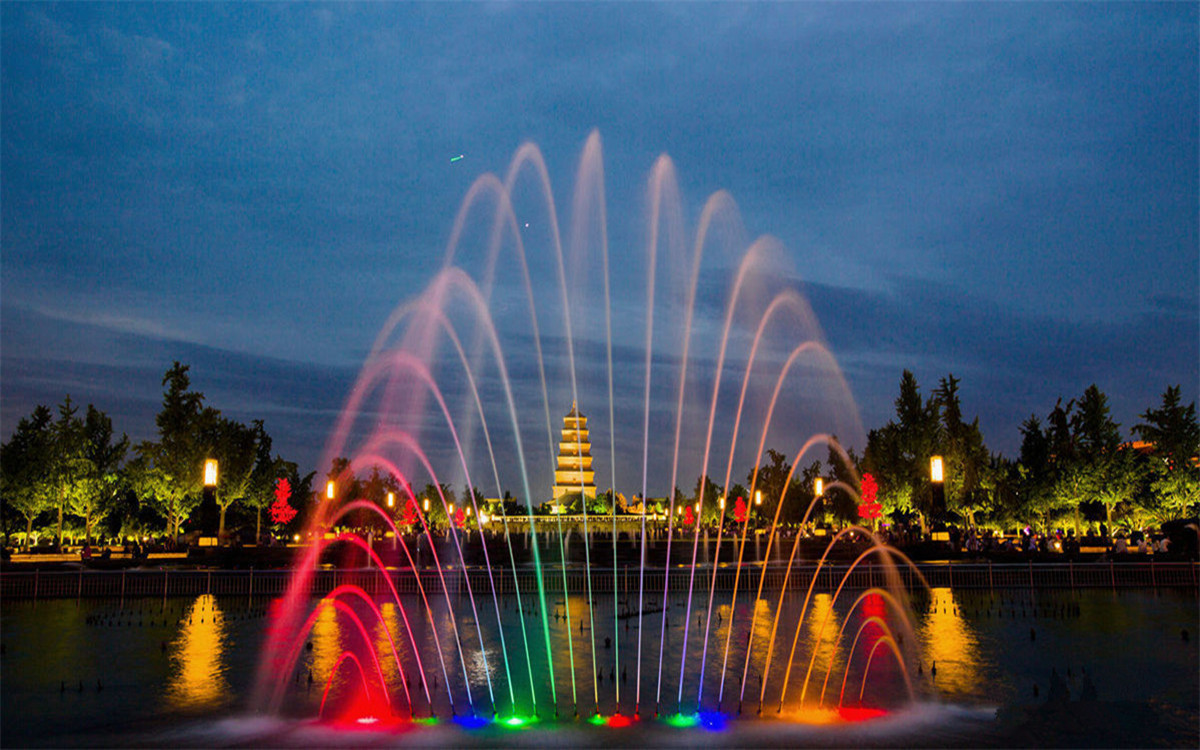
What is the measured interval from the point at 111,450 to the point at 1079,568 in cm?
5824

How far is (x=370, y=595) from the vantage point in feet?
96.1

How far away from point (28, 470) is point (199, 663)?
38.5 metres

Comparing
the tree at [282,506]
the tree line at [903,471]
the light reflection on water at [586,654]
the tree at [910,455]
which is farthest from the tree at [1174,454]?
the tree at [282,506]

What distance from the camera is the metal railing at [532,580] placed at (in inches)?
1168

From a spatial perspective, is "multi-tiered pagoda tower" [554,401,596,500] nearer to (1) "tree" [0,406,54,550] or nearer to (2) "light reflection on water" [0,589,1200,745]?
(1) "tree" [0,406,54,550]

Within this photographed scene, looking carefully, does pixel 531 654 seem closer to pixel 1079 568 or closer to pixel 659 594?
pixel 659 594

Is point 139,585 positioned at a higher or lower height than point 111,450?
lower

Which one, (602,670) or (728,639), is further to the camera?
(728,639)

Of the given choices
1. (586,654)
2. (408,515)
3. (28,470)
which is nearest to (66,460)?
(28,470)

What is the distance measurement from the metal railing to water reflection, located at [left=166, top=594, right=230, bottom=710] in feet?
15.3

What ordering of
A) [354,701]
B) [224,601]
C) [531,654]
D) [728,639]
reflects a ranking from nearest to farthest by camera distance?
[354,701] → [531,654] → [728,639] → [224,601]

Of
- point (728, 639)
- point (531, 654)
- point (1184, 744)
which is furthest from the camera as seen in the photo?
point (728, 639)

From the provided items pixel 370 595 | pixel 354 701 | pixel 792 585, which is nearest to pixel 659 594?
pixel 792 585

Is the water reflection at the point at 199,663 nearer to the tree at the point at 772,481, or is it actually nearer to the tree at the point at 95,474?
the tree at the point at 95,474
